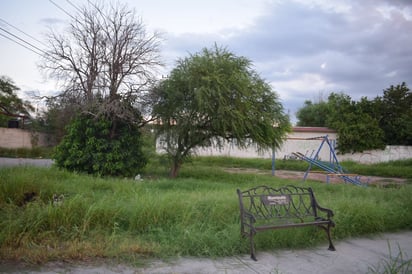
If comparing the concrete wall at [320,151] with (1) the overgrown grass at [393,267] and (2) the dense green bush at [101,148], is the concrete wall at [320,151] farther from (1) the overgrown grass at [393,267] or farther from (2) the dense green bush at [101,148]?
(1) the overgrown grass at [393,267]

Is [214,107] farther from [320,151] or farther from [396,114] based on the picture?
[396,114]

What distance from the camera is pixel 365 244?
18.1 feet

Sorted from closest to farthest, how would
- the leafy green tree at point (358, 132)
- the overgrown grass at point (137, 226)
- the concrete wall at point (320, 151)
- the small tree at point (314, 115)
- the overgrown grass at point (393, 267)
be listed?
1. the overgrown grass at point (393, 267)
2. the overgrown grass at point (137, 226)
3. the leafy green tree at point (358, 132)
4. the concrete wall at point (320, 151)
5. the small tree at point (314, 115)

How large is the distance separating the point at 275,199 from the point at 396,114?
25561mm

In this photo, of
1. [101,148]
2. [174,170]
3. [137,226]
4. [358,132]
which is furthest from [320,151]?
[137,226]

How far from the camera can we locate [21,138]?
29.0m

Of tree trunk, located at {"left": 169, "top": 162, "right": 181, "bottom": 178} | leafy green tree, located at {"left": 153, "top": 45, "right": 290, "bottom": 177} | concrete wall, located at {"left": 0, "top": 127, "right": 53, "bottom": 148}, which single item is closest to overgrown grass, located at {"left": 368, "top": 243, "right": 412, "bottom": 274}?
leafy green tree, located at {"left": 153, "top": 45, "right": 290, "bottom": 177}

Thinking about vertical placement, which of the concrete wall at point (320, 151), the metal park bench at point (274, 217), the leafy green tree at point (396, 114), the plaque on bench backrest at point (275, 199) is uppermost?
the leafy green tree at point (396, 114)

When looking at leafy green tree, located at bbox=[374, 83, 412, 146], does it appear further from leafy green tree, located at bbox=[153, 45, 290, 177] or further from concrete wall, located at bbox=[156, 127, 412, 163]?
leafy green tree, located at bbox=[153, 45, 290, 177]

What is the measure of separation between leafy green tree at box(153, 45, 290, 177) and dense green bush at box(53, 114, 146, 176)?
1.45 metres

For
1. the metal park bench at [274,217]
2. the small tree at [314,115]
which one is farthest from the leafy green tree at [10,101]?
the metal park bench at [274,217]

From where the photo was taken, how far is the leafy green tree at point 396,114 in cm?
2567

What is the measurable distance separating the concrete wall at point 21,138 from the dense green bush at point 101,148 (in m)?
18.5

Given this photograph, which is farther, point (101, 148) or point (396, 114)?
point (396, 114)
